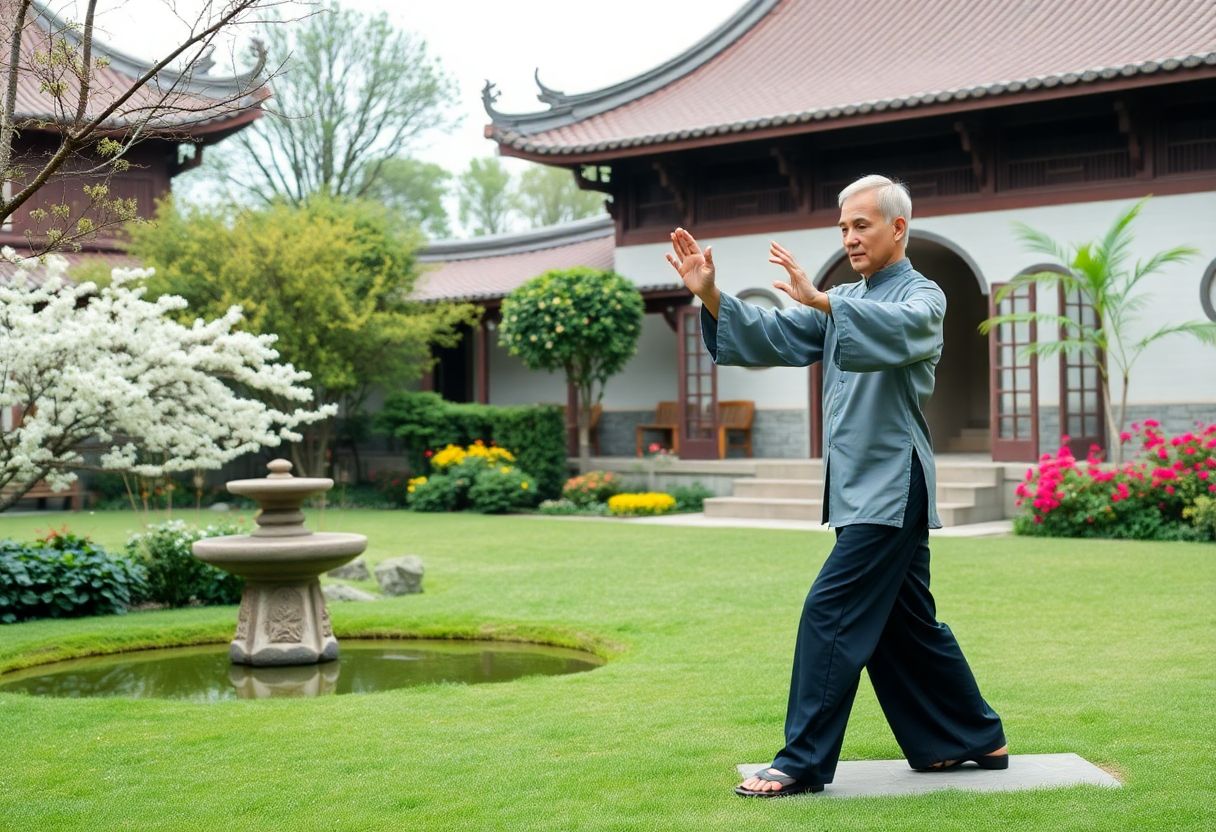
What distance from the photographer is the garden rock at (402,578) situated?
9.92 metres

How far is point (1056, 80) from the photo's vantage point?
14.7 m

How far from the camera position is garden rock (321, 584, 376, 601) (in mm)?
9711

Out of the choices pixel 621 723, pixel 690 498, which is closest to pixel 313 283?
pixel 690 498

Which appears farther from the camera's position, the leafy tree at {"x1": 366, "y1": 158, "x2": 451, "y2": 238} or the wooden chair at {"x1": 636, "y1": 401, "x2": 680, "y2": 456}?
the leafy tree at {"x1": 366, "y1": 158, "x2": 451, "y2": 238}

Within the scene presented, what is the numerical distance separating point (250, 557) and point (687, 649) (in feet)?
8.07

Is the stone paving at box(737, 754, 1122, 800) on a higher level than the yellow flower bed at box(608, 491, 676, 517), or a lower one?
lower

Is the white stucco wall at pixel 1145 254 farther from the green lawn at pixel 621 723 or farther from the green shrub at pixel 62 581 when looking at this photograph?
the green shrub at pixel 62 581

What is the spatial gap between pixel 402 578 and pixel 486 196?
41.9 metres

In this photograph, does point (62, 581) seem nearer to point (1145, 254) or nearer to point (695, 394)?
point (695, 394)

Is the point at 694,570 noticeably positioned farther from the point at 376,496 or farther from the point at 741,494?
the point at 376,496

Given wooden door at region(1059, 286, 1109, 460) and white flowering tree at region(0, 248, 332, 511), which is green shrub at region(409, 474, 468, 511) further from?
white flowering tree at region(0, 248, 332, 511)

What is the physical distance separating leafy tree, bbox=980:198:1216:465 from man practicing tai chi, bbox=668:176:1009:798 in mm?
10933

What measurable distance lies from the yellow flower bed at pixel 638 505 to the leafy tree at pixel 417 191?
30.0 meters

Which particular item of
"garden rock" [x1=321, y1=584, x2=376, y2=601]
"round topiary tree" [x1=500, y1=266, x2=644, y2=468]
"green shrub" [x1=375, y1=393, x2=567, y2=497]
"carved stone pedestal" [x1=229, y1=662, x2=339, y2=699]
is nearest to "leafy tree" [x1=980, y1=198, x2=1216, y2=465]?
"round topiary tree" [x1=500, y1=266, x2=644, y2=468]
